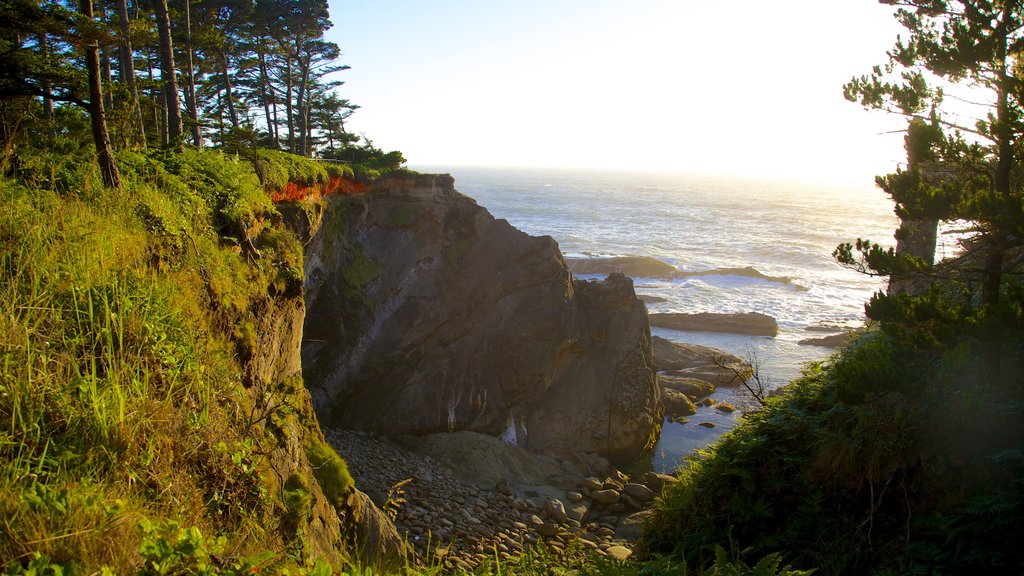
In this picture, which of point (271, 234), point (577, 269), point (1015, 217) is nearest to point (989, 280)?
point (1015, 217)

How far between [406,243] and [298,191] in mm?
4463

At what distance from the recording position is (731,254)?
5216 centimetres

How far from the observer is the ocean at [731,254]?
2575cm

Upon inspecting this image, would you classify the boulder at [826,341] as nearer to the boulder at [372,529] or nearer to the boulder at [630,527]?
the boulder at [630,527]

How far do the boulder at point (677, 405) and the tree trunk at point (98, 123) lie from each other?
59.7 ft

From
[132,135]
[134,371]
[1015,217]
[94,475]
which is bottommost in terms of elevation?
[94,475]

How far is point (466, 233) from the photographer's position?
19125 millimetres

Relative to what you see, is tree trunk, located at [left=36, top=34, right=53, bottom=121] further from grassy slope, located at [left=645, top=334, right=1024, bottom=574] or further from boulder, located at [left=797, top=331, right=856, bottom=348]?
boulder, located at [left=797, top=331, right=856, bottom=348]

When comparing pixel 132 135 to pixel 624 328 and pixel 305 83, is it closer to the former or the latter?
pixel 624 328

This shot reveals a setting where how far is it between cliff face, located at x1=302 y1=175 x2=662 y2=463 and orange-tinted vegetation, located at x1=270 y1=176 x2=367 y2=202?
0.34 m

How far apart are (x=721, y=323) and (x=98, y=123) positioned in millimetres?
30212

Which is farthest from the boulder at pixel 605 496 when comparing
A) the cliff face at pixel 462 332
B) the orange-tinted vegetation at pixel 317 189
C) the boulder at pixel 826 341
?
the boulder at pixel 826 341

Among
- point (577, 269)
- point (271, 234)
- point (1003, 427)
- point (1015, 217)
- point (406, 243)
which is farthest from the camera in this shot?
point (577, 269)

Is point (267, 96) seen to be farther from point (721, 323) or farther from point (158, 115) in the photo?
point (721, 323)
